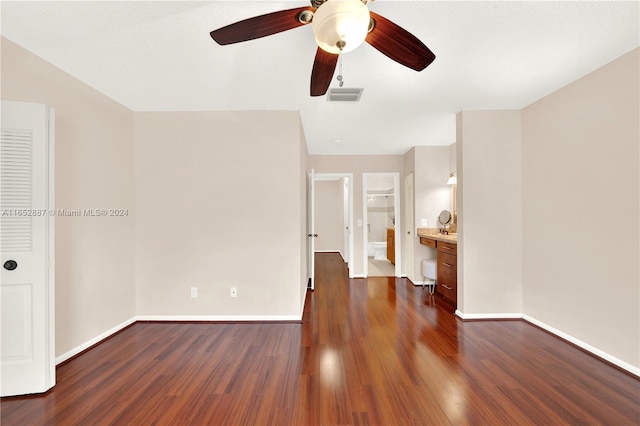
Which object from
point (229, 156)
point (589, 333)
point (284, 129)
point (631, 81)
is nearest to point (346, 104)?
point (284, 129)

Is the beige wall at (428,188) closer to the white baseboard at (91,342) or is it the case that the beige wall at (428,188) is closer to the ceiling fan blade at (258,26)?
the ceiling fan blade at (258,26)

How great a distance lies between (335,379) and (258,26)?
2.31 m

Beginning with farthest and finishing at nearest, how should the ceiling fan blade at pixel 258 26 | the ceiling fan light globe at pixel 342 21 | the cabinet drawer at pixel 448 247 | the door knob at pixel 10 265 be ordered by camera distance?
the cabinet drawer at pixel 448 247 → the door knob at pixel 10 265 → the ceiling fan blade at pixel 258 26 → the ceiling fan light globe at pixel 342 21

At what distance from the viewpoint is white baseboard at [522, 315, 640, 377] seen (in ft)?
6.82

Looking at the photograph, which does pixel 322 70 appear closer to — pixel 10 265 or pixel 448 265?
pixel 10 265

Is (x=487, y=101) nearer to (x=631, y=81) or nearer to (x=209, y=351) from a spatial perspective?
(x=631, y=81)

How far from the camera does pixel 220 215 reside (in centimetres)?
315

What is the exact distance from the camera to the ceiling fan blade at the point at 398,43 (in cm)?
132

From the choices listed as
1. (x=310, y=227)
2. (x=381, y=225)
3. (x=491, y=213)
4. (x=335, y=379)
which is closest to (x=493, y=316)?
(x=491, y=213)

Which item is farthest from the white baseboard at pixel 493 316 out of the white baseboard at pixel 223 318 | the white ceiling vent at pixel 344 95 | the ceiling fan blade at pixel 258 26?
the ceiling fan blade at pixel 258 26

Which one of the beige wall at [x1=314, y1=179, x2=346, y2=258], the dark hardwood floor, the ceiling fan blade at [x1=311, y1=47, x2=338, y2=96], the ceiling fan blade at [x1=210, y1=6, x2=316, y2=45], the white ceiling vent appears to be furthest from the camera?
the beige wall at [x1=314, y1=179, x2=346, y2=258]

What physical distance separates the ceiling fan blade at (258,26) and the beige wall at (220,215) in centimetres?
173

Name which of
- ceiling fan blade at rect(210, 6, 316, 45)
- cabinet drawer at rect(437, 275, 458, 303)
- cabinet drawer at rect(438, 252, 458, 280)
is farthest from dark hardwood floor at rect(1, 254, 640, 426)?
ceiling fan blade at rect(210, 6, 316, 45)

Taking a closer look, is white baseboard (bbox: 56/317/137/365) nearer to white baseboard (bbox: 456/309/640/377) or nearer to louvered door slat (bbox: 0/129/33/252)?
louvered door slat (bbox: 0/129/33/252)
